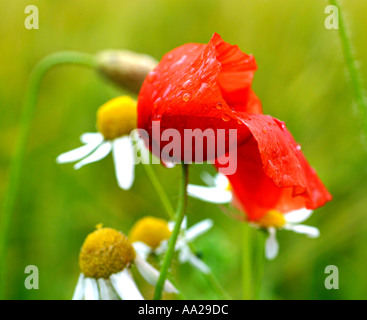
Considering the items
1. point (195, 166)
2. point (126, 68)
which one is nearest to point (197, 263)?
point (126, 68)

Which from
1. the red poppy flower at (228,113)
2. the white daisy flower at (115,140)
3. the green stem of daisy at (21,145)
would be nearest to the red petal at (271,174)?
the red poppy flower at (228,113)

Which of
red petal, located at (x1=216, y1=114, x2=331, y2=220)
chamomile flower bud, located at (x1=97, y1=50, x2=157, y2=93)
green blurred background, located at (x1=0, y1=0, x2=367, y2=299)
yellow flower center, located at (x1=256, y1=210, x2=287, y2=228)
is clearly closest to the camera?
red petal, located at (x1=216, y1=114, x2=331, y2=220)

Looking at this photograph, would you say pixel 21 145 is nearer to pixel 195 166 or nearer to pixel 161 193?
pixel 161 193

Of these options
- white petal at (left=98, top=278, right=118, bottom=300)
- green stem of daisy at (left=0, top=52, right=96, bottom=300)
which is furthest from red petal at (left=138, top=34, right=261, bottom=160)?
green stem of daisy at (left=0, top=52, right=96, bottom=300)

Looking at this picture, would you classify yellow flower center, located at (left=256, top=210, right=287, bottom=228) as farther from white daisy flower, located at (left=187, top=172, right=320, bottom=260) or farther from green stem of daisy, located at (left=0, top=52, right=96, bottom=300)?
green stem of daisy, located at (left=0, top=52, right=96, bottom=300)

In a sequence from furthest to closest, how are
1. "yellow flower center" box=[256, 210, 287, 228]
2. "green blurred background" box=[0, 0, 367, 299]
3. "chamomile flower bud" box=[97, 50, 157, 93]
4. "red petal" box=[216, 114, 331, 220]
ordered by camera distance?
1. "green blurred background" box=[0, 0, 367, 299]
2. "chamomile flower bud" box=[97, 50, 157, 93]
3. "yellow flower center" box=[256, 210, 287, 228]
4. "red petal" box=[216, 114, 331, 220]

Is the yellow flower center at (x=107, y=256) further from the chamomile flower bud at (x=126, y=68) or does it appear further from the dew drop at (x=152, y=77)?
the chamomile flower bud at (x=126, y=68)
